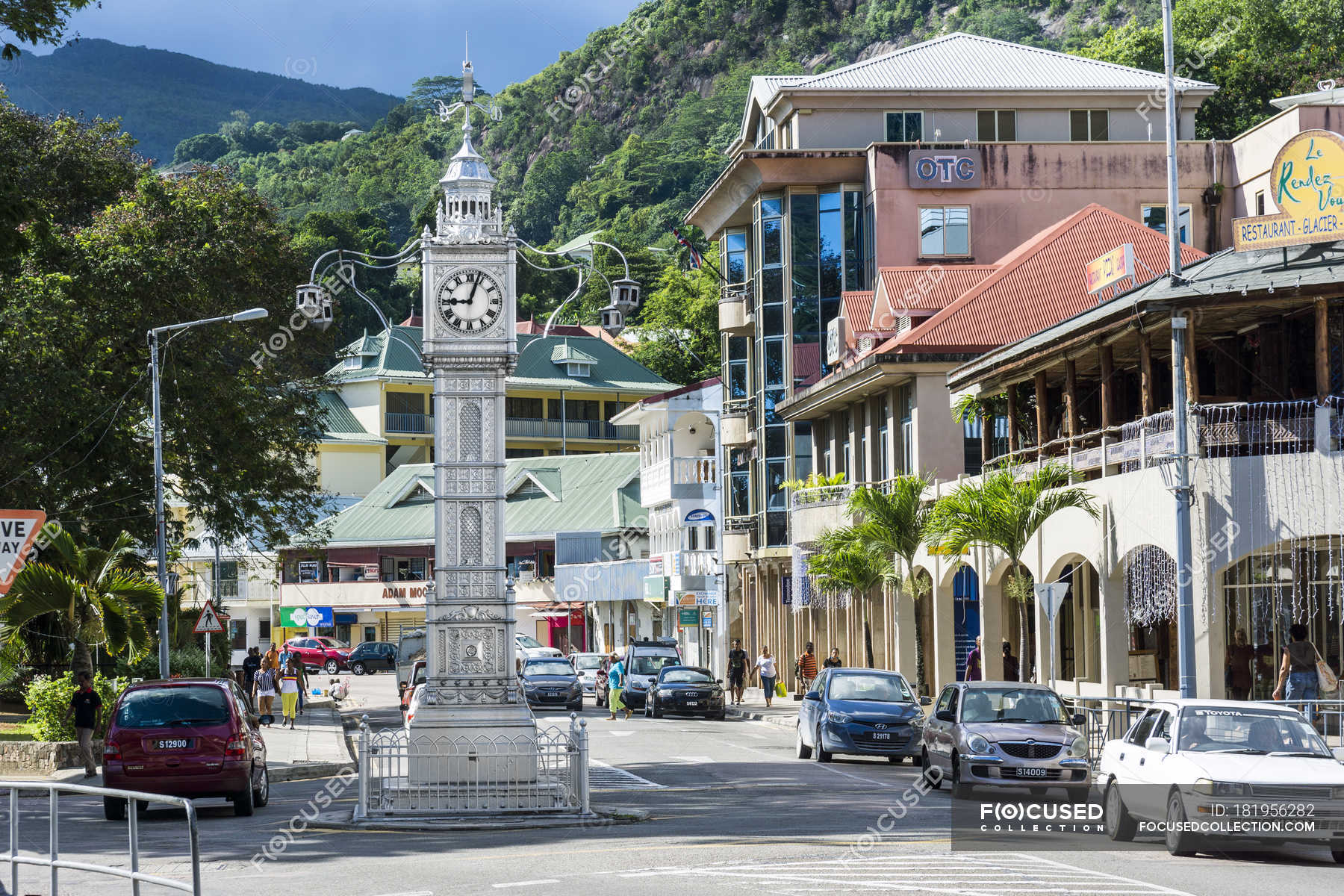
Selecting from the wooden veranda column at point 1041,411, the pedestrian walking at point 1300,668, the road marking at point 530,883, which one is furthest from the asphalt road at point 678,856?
the wooden veranda column at point 1041,411

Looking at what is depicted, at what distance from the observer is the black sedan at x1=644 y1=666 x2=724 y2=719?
45969 mm

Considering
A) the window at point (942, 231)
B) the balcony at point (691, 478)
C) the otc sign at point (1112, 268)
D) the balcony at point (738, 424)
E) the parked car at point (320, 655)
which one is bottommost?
the parked car at point (320, 655)

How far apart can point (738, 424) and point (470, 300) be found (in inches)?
1581

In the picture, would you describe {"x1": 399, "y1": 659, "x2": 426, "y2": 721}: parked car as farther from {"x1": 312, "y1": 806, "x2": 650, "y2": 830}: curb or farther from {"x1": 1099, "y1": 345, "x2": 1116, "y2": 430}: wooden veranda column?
{"x1": 312, "y1": 806, "x2": 650, "y2": 830}: curb

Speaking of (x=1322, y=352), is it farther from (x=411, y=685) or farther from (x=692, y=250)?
(x=692, y=250)

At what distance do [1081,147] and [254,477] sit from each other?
28.4 metres

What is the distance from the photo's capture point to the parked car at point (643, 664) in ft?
162

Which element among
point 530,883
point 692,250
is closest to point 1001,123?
point 692,250

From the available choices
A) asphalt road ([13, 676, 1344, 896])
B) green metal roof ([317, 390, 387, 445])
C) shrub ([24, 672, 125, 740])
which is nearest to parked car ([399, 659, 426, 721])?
shrub ([24, 672, 125, 740])

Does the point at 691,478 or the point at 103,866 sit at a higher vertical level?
the point at 691,478

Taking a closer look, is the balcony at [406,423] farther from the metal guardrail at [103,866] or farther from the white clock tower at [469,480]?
the metal guardrail at [103,866]

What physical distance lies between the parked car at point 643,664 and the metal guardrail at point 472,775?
27245mm

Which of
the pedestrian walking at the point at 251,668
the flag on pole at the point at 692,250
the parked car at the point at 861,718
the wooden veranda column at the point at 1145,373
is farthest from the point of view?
the flag on pole at the point at 692,250

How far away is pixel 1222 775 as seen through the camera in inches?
625
